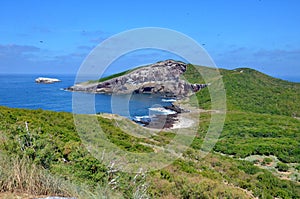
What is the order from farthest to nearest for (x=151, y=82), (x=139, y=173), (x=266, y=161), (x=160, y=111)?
(x=151, y=82) < (x=160, y=111) < (x=266, y=161) < (x=139, y=173)

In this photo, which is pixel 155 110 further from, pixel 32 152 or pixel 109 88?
pixel 32 152

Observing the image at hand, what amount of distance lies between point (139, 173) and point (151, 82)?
311 feet

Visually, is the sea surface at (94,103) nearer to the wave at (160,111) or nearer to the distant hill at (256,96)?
the wave at (160,111)

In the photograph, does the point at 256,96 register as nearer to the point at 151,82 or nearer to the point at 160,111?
the point at 160,111

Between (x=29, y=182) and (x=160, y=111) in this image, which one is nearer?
(x=29, y=182)

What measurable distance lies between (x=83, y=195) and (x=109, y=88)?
103 meters

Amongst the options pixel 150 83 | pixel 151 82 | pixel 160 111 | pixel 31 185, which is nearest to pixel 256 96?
pixel 160 111

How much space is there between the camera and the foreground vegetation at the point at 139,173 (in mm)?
4262

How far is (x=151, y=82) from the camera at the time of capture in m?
102

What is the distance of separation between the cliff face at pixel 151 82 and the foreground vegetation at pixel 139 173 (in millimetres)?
50320

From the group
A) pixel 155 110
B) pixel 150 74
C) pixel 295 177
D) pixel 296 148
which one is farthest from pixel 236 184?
pixel 150 74

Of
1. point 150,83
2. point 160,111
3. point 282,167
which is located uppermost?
point 150,83

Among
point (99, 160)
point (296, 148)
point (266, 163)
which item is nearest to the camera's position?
point (99, 160)

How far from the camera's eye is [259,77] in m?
88.5
